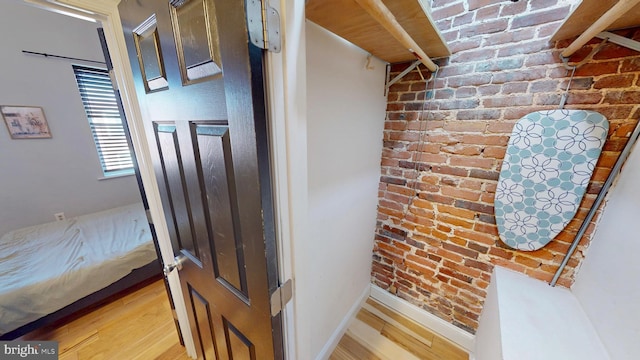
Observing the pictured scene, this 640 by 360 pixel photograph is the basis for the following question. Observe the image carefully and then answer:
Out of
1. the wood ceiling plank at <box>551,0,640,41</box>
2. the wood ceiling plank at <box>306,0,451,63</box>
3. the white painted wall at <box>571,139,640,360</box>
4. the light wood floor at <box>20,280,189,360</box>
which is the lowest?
the light wood floor at <box>20,280,189,360</box>

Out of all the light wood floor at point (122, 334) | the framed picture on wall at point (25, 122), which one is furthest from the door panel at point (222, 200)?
the framed picture on wall at point (25, 122)

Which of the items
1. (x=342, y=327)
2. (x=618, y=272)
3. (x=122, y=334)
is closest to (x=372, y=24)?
(x=618, y=272)

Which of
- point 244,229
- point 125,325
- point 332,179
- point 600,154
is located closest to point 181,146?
point 244,229

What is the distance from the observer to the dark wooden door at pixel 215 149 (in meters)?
0.50

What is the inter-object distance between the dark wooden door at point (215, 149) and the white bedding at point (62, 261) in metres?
1.41

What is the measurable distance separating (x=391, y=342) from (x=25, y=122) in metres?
4.34

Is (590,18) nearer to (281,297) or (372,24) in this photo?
(372,24)

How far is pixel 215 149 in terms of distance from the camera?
0.62 meters

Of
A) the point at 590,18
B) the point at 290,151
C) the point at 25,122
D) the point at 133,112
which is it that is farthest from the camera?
the point at 25,122

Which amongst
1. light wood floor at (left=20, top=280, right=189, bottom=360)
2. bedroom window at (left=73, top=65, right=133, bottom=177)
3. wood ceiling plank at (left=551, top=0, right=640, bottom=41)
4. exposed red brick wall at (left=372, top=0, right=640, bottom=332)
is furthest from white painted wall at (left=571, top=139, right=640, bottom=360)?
bedroom window at (left=73, top=65, right=133, bottom=177)

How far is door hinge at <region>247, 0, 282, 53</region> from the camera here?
0.43m

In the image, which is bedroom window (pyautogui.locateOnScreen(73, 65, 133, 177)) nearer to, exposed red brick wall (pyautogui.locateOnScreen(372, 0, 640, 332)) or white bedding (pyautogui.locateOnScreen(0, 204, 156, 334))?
white bedding (pyautogui.locateOnScreen(0, 204, 156, 334))

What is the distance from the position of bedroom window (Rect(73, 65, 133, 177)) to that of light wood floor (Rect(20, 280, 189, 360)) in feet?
6.12

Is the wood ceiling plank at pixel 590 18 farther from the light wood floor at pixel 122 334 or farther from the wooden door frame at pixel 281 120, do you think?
the light wood floor at pixel 122 334
